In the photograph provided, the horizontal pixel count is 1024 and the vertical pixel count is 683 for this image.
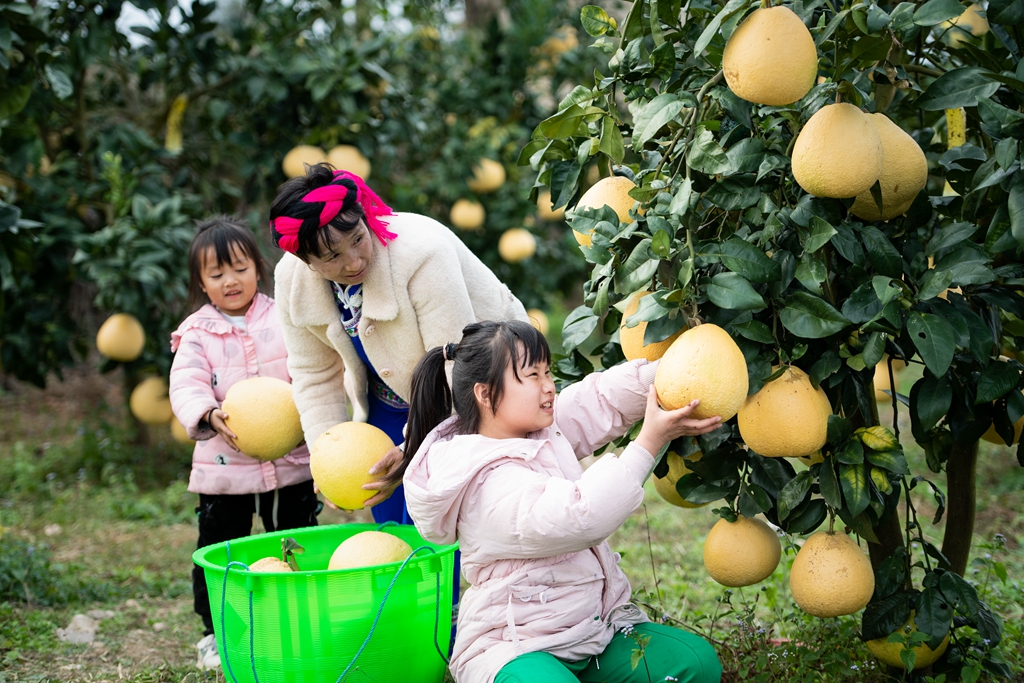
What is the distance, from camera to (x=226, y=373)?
2.58 meters

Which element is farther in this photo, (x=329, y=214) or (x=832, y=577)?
(x=329, y=214)

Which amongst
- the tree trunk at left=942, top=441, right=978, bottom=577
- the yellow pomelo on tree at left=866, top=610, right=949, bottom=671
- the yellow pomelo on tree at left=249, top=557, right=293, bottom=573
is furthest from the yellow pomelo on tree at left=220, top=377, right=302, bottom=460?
the tree trunk at left=942, top=441, right=978, bottom=577

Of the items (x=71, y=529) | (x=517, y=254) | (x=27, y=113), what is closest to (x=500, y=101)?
(x=517, y=254)

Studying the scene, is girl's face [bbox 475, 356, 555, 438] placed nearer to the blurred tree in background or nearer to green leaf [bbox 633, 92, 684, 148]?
green leaf [bbox 633, 92, 684, 148]

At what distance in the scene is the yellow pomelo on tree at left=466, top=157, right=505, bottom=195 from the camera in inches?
193

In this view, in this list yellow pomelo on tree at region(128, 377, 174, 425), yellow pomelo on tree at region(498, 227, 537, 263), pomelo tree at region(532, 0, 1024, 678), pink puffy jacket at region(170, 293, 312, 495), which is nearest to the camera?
pomelo tree at region(532, 0, 1024, 678)

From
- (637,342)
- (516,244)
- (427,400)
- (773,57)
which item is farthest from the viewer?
(516,244)

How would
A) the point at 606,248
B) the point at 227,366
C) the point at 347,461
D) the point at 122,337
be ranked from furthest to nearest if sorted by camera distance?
the point at 122,337 → the point at 227,366 → the point at 347,461 → the point at 606,248

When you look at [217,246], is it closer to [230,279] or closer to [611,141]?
[230,279]

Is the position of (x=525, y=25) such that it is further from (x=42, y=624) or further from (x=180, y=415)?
(x=42, y=624)

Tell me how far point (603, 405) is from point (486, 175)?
3.29 m

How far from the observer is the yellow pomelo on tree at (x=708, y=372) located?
1.39 m

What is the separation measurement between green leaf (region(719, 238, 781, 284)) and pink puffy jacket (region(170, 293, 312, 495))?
57.7 inches

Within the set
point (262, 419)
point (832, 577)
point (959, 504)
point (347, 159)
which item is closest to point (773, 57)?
point (832, 577)
